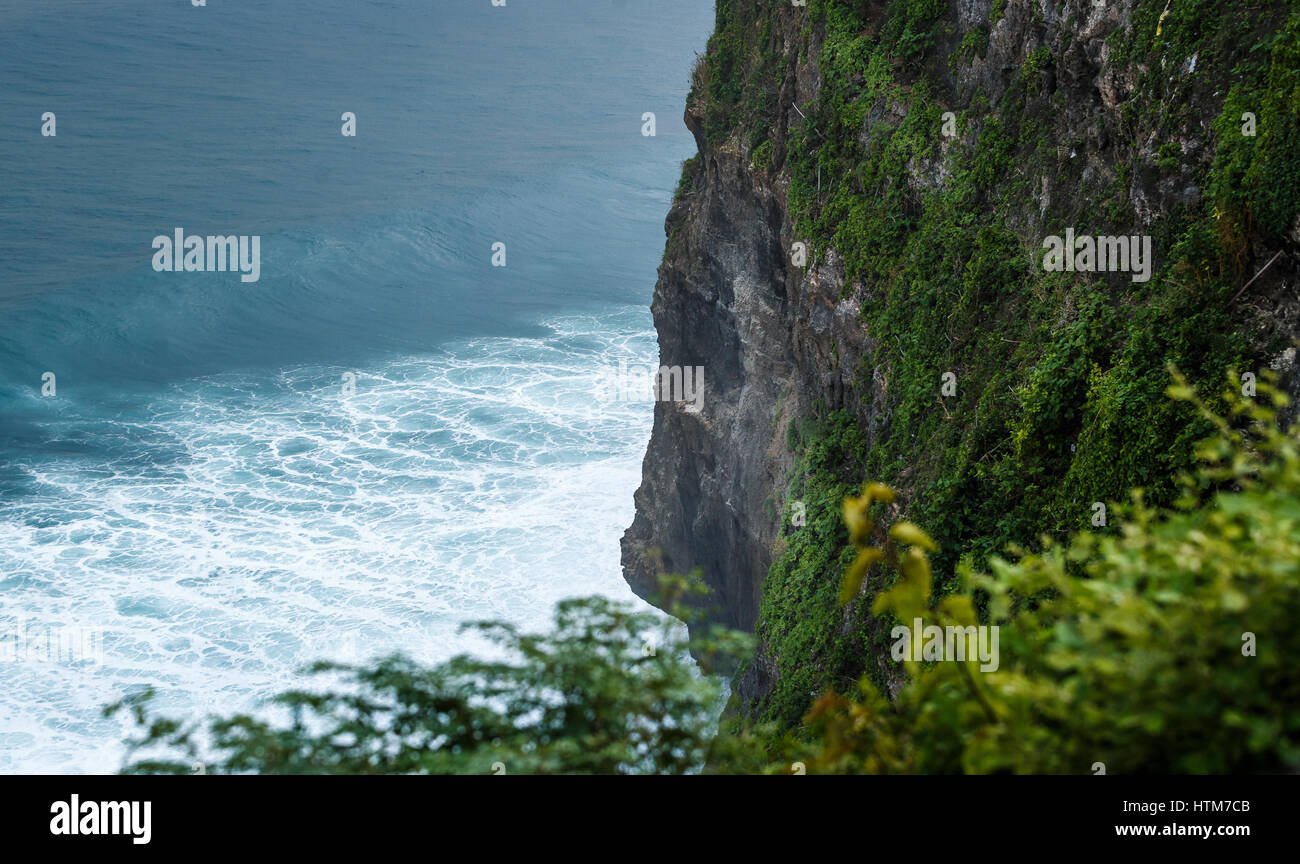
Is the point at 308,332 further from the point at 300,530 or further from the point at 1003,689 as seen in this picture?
the point at 1003,689

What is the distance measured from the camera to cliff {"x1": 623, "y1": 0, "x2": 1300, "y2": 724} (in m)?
8.25

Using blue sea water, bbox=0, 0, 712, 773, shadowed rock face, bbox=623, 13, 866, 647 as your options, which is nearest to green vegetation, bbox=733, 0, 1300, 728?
shadowed rock face, bbox=623, 13, 866, 647

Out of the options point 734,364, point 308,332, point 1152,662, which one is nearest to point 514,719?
point 1152,662

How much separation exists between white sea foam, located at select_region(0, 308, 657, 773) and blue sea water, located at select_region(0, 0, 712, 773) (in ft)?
0.33

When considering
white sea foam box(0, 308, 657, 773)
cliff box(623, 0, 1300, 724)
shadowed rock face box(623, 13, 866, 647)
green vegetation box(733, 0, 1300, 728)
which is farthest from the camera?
white sea foam box(0, 308, 657, 773)

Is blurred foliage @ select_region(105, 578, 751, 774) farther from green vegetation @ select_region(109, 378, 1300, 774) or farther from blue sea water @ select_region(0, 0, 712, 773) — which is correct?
blue sea water @ select_region(0, 0, 712, 773)

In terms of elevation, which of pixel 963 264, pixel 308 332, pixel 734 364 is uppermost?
pixel 963 264

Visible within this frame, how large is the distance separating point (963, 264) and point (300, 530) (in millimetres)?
20069

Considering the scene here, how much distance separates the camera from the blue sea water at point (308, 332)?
23.4 metres

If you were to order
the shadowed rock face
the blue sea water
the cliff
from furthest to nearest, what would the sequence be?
the blue sea water, the shadowed rock face, the cliff

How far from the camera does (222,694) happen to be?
20.3 metres

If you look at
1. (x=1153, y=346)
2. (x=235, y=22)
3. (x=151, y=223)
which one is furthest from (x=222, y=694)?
(x=235, y=22)

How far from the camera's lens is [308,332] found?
41469 millimetres
